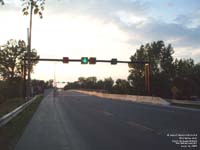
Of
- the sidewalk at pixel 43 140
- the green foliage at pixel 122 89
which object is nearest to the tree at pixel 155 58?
the green foliage at pixel 122 89

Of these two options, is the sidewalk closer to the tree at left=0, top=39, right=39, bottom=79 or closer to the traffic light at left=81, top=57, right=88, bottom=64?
the traffic light at left=81, top=57, right=88, bottom=64

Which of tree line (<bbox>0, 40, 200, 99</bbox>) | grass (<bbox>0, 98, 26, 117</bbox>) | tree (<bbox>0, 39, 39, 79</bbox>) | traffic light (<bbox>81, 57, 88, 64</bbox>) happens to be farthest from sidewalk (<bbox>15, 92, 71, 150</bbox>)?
tree (<bbox>0, 39, 39, 79</bbox>)

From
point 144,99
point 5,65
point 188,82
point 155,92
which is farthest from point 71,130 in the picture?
point 5,65

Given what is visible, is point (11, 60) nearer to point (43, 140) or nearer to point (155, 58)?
point (155, 58)

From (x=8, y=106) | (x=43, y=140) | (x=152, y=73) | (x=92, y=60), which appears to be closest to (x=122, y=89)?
(x=152, y=73)

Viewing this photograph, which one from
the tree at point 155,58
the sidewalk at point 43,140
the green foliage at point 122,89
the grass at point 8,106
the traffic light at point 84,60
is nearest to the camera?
the sidewalk at point 43,140

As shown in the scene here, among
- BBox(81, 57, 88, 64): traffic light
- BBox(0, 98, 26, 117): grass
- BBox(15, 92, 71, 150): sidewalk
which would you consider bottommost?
BBox(15, 92, 71, 150): sidewalk

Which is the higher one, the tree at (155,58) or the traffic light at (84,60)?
the tree at (155,58)

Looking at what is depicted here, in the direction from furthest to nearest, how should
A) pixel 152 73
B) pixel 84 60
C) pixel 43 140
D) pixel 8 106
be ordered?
pixel 152 73, pixel 84 60, pixel 8 106, pixel 43 140

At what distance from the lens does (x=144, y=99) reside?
5188 centimetres

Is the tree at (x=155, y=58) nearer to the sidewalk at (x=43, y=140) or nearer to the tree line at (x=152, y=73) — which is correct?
the tree line at (x=152, y=73)

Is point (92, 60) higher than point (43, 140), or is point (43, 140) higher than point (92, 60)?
point (92, 60)

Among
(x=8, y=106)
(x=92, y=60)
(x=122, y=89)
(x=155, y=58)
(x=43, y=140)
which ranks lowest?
(x=43, y=140)

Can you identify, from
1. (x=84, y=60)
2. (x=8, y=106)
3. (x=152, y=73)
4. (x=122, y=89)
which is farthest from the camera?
(x=152, y=73)
